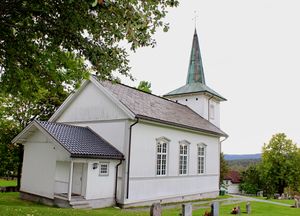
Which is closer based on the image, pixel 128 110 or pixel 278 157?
pixel 128 110

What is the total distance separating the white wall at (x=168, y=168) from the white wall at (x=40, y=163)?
4056mm

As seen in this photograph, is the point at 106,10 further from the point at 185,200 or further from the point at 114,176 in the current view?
the point at 185,200

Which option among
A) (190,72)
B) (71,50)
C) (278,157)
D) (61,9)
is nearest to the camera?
(61,9)

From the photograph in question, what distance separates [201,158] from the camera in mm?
22812

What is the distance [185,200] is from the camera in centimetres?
2020

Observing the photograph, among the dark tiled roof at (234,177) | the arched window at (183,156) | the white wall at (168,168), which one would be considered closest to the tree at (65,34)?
the white wall at (168,168)

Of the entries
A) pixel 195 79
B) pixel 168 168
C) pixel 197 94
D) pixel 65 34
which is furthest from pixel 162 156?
pixel 195 79

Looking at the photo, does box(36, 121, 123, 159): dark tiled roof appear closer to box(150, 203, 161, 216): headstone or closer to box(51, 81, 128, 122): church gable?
box(51, 81, 128, 122): church gable

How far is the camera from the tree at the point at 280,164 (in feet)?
164

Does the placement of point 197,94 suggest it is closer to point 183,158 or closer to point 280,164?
point 183,158

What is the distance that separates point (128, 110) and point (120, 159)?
106 inches

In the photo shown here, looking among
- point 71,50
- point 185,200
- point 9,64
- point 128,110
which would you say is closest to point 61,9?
point 71,50

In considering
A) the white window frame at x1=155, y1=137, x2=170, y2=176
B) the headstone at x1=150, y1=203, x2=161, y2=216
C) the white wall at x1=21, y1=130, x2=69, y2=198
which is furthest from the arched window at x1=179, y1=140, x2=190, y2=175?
the headstone at x1=150, y1=203, x2=161, y2=216

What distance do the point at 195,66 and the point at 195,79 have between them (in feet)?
5.75
